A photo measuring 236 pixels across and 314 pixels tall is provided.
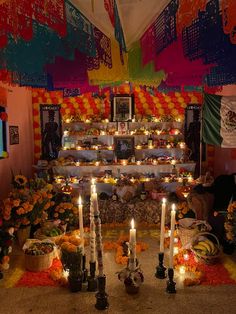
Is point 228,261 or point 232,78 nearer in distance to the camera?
point 232,78

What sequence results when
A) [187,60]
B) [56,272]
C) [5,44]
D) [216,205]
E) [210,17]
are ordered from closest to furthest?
[5,44] < [210,17] < [187,60] < [56,272] < [216,205]

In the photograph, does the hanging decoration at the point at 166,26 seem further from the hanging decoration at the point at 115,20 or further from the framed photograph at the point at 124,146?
the framed photograph at the point at 124,146

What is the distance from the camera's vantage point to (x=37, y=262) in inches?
129

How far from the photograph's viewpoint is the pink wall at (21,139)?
498cm

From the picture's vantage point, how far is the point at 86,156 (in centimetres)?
611

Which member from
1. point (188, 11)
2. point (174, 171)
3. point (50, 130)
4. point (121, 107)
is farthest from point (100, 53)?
point (50, 130)

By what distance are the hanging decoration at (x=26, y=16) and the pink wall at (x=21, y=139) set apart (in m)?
3.24

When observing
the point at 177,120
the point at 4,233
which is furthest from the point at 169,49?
the point at 177,120

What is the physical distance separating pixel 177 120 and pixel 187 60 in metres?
3.49

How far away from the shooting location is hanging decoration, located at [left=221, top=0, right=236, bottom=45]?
1873mm

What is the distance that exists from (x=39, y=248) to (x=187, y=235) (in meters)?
1.76

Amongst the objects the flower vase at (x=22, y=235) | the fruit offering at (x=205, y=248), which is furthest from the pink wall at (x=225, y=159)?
the flower vase at (x=22, y=235)

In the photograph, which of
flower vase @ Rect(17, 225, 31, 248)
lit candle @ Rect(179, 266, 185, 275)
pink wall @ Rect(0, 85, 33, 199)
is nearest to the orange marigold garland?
lit candle @ Rect(179, 266, 185, 275)

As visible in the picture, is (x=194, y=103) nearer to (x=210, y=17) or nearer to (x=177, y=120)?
(x=177, y=120)
